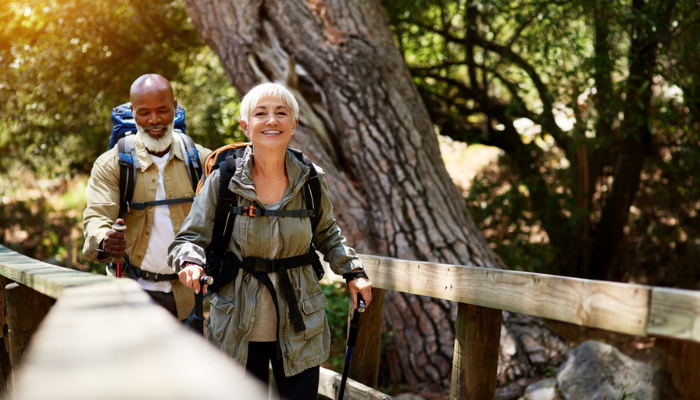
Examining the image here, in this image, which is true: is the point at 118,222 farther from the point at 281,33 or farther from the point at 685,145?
the point at 685,145

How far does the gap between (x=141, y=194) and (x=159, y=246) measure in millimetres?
301

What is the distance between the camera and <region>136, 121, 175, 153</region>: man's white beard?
126 inches

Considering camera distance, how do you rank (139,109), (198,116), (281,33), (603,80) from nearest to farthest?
(139,109) < (281,33) < (603,80) < (198,116)

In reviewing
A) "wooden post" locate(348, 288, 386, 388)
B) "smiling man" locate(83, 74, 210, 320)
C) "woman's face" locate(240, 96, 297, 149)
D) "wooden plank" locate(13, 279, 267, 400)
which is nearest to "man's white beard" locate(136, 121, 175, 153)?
"smiling man" locate(83, 74, 210, 320)

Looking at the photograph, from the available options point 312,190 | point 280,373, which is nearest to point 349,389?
point 280,373

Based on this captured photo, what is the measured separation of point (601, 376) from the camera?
4059 millimetres

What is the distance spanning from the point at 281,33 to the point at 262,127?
3.58m

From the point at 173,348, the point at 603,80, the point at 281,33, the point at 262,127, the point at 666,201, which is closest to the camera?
the point at 173,348

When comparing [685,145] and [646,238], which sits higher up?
[685,145]

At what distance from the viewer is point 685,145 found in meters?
6.94

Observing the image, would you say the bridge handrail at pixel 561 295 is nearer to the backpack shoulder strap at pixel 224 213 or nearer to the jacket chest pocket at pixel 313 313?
the jacket chest pocket at pixel 313 313

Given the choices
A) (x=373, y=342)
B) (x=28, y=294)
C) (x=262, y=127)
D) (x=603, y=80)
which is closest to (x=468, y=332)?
(x=373, y=342)

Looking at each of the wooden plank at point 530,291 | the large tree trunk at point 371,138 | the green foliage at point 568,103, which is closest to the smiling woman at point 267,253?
the wooden plank at point 530,291

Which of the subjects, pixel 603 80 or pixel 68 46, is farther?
pixel 68 46
